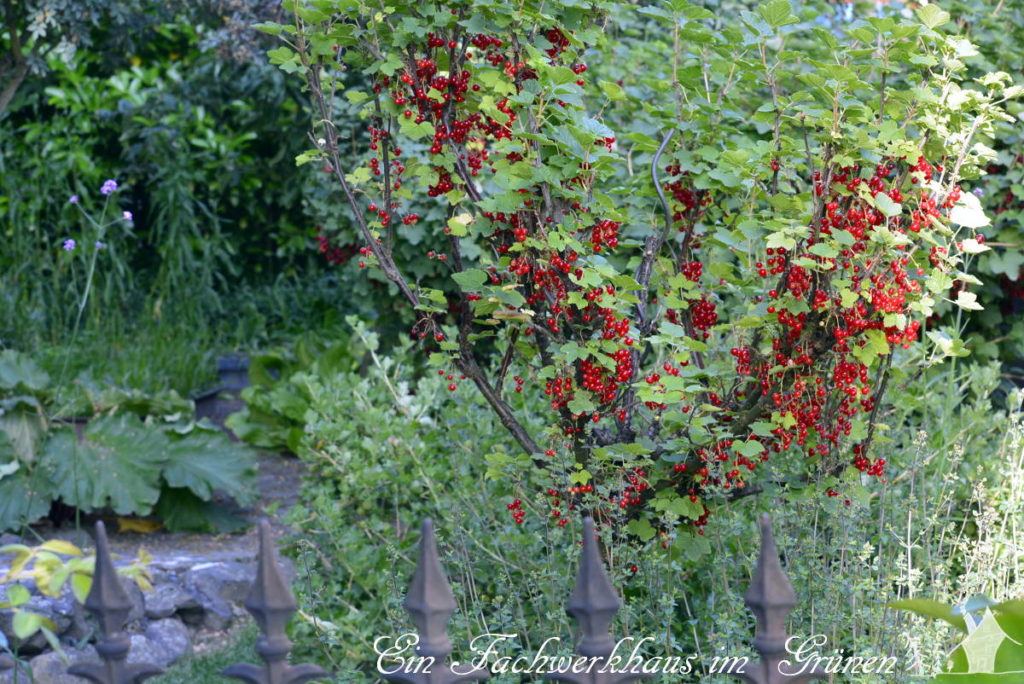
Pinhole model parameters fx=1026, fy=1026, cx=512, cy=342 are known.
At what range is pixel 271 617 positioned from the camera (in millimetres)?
1305

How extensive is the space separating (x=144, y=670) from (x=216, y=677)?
1.82 metres

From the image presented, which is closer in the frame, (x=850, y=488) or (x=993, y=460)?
(x=850, y=488)

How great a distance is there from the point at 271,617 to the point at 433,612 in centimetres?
21

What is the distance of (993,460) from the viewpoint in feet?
10.0

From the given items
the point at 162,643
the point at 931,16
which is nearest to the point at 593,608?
the point at 931,16

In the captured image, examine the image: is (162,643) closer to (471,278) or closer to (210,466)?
(210,466)

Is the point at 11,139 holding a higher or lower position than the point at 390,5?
lower

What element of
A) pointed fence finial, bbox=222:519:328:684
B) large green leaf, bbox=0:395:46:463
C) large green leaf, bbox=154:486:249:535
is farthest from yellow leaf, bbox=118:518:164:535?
pointed fence finial, bbox=222:519:328:684

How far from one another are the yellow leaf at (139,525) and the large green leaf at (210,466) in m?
0.26

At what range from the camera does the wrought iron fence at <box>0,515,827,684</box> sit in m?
1.29

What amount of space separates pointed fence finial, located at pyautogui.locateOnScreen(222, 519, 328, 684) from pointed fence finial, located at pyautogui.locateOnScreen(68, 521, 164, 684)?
0.48 feet

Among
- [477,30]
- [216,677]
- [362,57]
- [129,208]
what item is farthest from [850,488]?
[129,208]

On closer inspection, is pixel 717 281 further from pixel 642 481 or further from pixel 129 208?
pixel 129 208

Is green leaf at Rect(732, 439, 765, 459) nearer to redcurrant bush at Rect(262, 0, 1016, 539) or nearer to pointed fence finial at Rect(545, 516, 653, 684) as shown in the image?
redcurrant bush at Rect(262, 0, 1016, 539)
